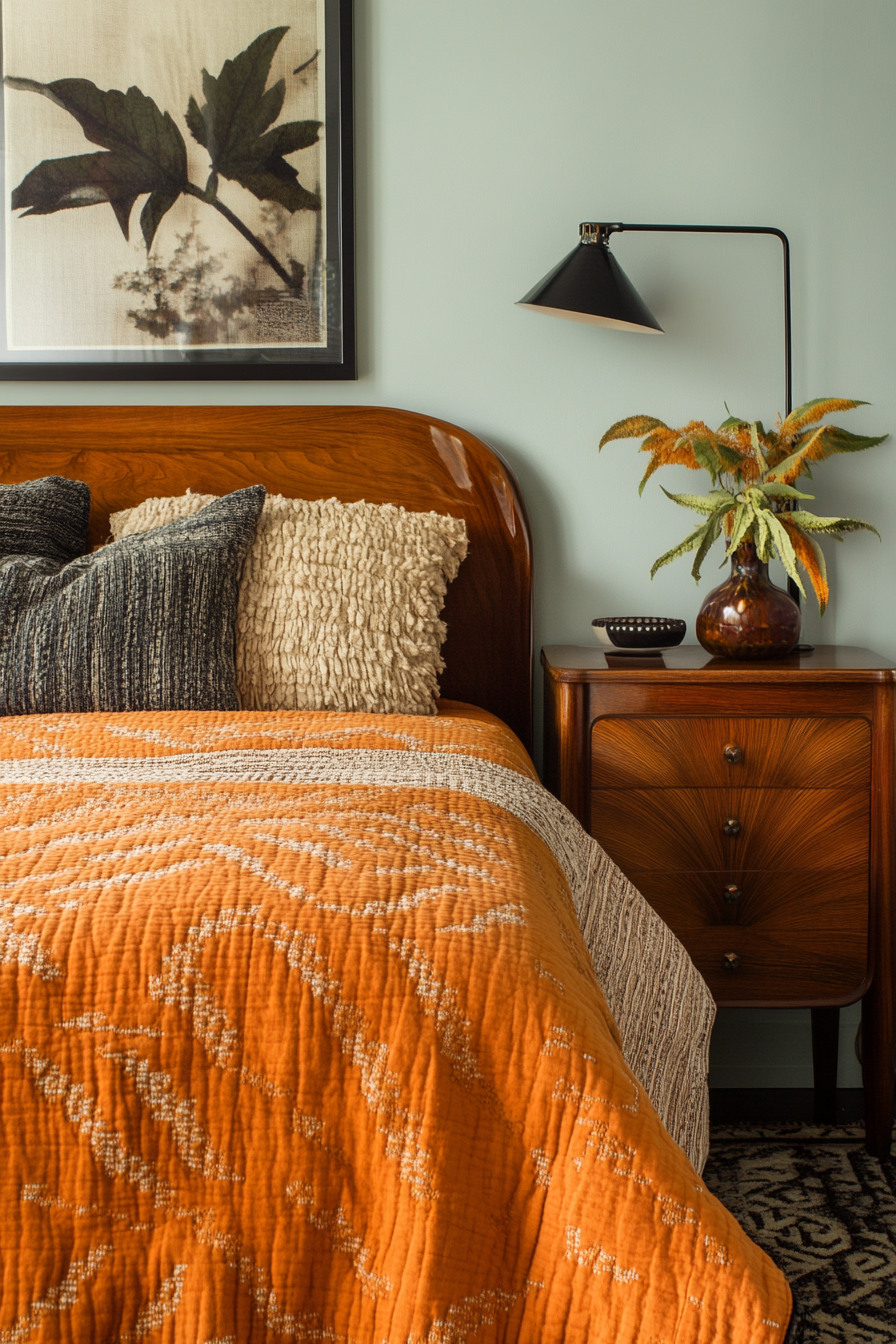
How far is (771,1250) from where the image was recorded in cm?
139

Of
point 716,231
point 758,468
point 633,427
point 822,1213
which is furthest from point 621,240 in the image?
point 822,1213

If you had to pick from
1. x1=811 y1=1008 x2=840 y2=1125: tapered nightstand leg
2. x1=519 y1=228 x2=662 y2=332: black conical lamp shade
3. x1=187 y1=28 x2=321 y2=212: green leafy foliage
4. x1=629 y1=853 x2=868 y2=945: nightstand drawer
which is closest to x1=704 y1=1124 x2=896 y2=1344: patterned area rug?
x1=811 y1=1008 x2=840 y2=1125: tapered nightstand leg

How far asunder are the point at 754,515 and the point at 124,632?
1.06 m

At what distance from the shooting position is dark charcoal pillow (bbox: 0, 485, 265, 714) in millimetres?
1434

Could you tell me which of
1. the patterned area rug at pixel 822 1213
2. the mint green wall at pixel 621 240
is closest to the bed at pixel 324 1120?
the patterned area rug at pixel 822 1213

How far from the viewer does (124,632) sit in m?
1.45

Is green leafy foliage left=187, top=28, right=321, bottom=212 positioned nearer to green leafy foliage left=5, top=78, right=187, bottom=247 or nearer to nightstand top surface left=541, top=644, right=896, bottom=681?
green leafy foliage left=5, top=78, right=187, bottom=247

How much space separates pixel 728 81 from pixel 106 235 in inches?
50.3

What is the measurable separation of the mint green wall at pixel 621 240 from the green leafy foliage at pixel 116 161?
0.36m

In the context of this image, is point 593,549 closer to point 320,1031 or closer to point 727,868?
point 727,868

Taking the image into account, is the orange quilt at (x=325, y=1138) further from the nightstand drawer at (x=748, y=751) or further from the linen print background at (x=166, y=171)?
the linen print background at (x=166, y=171)

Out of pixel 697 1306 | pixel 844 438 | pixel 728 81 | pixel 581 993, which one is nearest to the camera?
pixel 697 1306

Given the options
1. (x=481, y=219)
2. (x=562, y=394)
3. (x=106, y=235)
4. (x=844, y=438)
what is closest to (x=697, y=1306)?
(x=844, y=438)

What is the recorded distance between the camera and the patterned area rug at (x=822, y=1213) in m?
1.27
